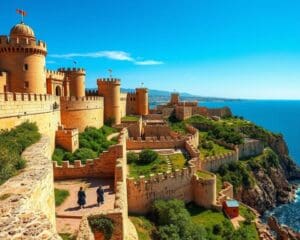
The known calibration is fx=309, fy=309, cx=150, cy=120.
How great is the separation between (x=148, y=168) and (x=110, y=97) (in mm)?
16848

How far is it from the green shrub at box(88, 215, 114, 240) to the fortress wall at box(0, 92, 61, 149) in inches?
294

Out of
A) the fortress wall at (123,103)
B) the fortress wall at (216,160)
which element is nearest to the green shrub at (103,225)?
the fortress wall at (216,160)

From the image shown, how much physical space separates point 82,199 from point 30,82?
51.9 ft

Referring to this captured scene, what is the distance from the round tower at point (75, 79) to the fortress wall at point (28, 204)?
93.1ft

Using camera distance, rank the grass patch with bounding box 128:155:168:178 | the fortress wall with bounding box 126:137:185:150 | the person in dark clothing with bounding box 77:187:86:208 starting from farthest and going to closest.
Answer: the fortress wall with bounding box 126:137:185:150 → the grass patch with bounding box 128:155:168:178 → the person in dark clothing with bounding box 77:187:86:208

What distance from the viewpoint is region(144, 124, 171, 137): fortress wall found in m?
41.8

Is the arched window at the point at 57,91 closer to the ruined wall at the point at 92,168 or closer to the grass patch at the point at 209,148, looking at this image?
the ruined wall at the point at 92,168

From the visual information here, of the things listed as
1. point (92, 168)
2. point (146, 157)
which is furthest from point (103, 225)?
point (146, 157)

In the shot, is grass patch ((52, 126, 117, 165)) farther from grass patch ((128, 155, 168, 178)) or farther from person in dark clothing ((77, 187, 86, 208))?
person in dark clothing ((77, 187, 86, 208))

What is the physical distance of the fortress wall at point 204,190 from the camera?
25328mm

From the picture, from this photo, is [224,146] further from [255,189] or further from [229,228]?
[229,228]

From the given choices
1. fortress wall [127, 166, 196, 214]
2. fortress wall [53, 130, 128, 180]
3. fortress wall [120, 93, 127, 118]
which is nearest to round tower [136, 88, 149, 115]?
fortress wall [120, 93, 127, 118]

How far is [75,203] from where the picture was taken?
14531 millimetres

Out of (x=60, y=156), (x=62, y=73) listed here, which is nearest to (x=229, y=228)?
(x=60, y=156)
